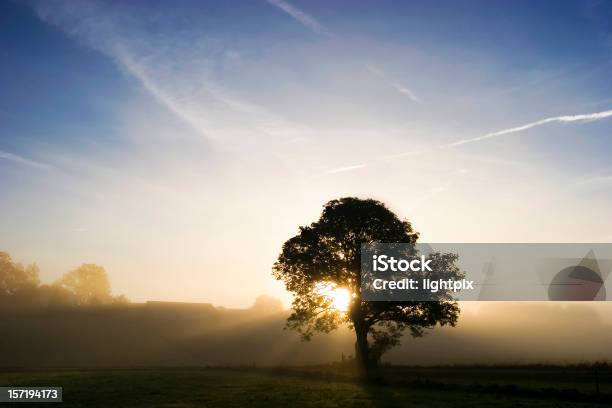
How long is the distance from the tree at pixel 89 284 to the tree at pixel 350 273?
134257 millimetres

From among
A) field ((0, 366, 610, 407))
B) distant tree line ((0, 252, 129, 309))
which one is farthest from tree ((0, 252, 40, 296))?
field ((0, 366, 610, 407))

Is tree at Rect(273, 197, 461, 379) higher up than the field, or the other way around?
tree at Rect(273, 197, 461, 379)

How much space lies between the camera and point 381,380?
144ft

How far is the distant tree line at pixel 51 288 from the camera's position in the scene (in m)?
139

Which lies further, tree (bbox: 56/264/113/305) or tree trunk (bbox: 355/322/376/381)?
tree (bbox: 56/264/113/305)

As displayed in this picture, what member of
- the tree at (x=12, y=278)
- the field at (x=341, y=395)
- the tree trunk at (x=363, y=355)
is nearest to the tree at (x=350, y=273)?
the tree trunk at (x=363, y=355)

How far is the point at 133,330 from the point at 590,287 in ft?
324

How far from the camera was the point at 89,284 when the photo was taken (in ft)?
558

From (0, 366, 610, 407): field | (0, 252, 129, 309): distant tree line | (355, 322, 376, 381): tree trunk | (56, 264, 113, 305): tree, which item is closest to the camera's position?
(0, 366, 610, 407): field

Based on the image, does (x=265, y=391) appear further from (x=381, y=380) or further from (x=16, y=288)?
(x=16, y=288)

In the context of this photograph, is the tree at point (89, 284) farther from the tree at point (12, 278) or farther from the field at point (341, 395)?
the field at point (341, 395)

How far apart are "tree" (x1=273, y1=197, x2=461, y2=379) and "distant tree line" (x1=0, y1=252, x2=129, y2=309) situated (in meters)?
106

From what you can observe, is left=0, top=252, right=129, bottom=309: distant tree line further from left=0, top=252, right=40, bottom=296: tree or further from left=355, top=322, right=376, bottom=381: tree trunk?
left=355, top=322, right=376, bottom=381: tree trunk

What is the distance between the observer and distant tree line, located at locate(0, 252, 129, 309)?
139m
